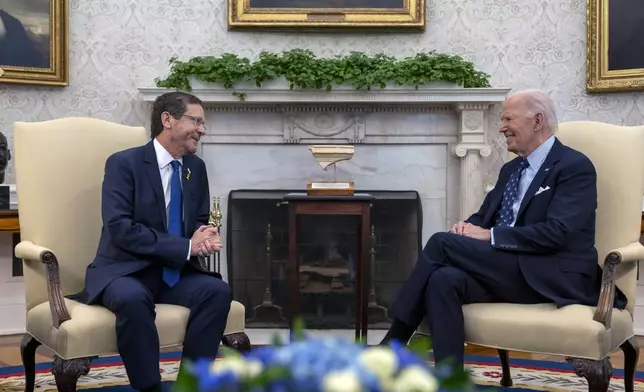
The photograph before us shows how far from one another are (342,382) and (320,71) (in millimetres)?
4295

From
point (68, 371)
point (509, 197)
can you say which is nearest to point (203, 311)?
point (68, 371)

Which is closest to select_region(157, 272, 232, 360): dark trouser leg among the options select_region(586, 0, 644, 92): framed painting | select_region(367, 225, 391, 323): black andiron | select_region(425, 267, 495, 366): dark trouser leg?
select_region(425, 267, 495, 366): dark trouser leg

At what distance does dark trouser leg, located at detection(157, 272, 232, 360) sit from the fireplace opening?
2.27 meters

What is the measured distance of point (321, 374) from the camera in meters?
1.02

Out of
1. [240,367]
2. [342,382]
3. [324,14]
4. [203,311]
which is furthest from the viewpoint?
[324,14]

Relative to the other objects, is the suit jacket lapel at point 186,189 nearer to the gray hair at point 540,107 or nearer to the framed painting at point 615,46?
the gray hair at point 540,107

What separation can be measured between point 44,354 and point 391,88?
2853 mm

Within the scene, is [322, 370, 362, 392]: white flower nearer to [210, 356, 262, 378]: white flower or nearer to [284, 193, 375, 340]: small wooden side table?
[210, 356, 262, 378]: white flower

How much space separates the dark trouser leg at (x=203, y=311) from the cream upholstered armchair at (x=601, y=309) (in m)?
0.88

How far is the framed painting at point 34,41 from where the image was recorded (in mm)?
5230

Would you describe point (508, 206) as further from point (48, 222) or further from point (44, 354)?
point (44, 354)

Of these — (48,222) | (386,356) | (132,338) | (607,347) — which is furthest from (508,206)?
(386,356)

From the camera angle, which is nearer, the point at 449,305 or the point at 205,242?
the point at 449,305

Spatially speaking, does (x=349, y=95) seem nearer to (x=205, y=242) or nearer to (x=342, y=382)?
(x=205, y=242)
